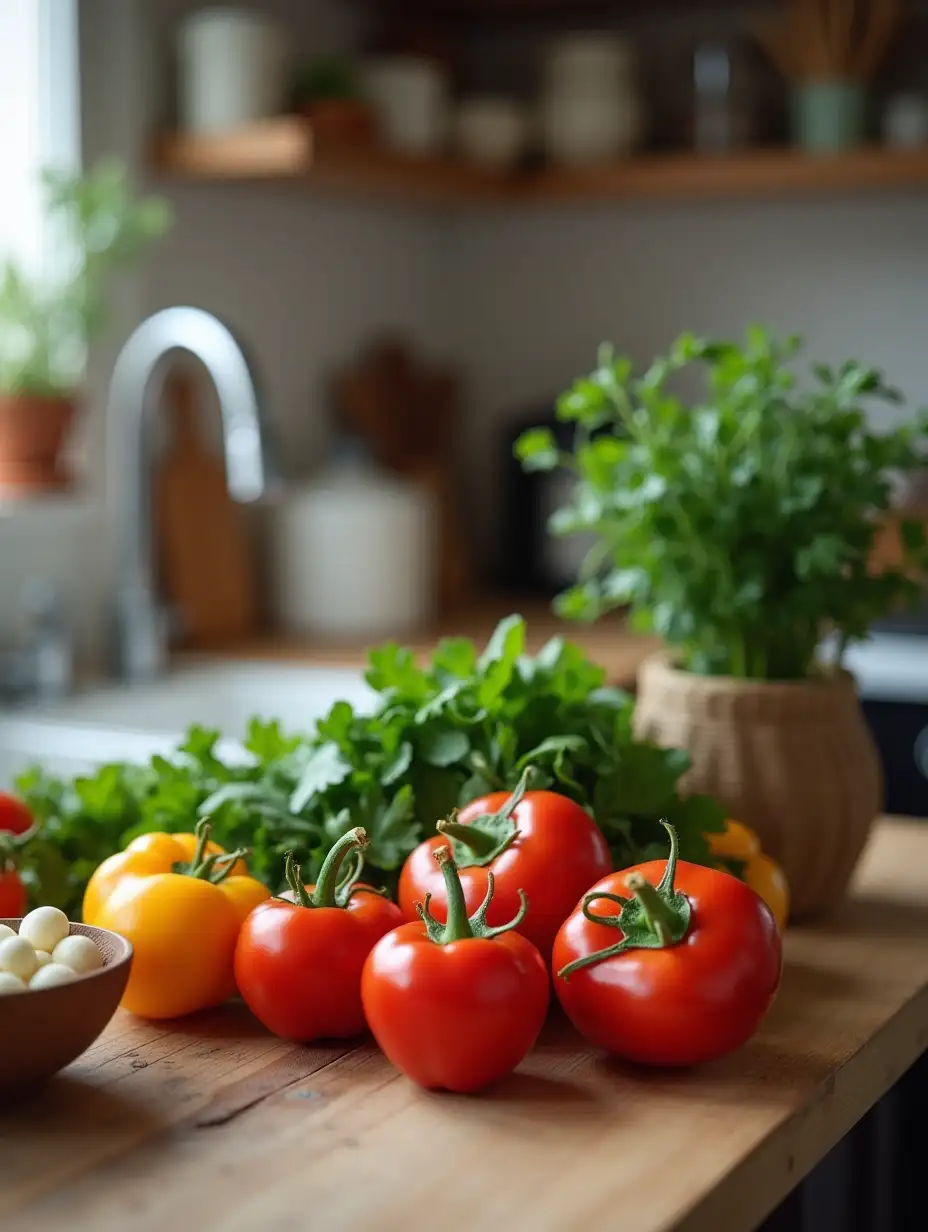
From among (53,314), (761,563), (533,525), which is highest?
(53,314)

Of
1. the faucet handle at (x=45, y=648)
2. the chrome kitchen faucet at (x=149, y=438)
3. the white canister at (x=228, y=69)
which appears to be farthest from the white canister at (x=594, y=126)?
the faucet handle at (x=45, y=648)

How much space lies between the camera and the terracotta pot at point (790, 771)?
122 cm

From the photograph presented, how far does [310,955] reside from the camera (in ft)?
2.97

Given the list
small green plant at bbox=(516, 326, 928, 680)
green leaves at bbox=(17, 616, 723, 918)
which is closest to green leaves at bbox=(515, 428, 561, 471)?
small green plant at bbox=(516, 326, 928, 680)

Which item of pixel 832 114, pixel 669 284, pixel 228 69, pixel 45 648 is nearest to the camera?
pixel 45 648

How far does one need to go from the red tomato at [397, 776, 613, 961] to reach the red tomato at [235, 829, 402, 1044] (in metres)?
0.06

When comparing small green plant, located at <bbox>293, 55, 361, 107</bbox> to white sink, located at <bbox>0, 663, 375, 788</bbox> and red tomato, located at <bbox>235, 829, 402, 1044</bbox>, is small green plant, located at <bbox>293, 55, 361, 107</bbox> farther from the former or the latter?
red tomato, located at <bbox>235, 829, 402, 1044</bbox>

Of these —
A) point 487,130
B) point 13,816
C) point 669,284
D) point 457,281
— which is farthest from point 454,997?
point 457,281

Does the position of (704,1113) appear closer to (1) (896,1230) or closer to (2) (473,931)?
(2) (473,931)

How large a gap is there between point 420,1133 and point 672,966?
159 mm

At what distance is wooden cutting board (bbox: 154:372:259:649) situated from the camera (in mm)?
2611

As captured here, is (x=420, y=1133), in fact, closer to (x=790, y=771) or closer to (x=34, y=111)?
(x=790, y=771)

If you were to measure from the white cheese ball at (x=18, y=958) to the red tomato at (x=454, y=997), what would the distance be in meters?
0.17

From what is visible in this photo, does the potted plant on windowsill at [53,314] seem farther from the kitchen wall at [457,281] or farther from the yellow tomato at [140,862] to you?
the yellow tomato at [140,862]
